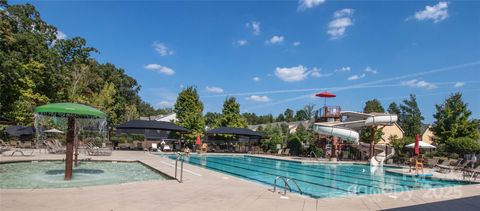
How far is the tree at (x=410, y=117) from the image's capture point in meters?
57.6

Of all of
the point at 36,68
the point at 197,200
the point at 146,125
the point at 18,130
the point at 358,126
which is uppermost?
the point at 36,68

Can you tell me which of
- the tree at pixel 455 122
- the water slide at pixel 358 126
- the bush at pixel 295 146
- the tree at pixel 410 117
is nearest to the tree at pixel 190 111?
the bush at pixel 295 146

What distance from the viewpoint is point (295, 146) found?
3177 cm

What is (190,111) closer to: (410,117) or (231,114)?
(231,114)

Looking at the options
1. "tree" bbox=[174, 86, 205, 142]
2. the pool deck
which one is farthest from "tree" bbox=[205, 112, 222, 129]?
the pool deck

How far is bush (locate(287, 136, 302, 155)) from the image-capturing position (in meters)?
30.8

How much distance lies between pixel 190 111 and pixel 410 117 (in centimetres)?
4294

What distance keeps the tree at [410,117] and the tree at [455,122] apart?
89.6ft

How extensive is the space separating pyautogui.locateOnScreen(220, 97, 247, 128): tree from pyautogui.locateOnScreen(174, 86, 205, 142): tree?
2576 mm

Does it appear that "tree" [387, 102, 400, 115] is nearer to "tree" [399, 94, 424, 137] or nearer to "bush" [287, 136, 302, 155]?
"tree" [399, 94, 424, 137]

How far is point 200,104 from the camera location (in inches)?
1454

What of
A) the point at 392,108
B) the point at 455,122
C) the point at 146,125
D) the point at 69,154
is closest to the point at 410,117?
the point at 392,108

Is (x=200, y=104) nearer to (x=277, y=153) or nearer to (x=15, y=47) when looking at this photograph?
(x=277, y=153)

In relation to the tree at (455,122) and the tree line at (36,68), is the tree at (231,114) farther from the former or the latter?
the tree at (455,122)
